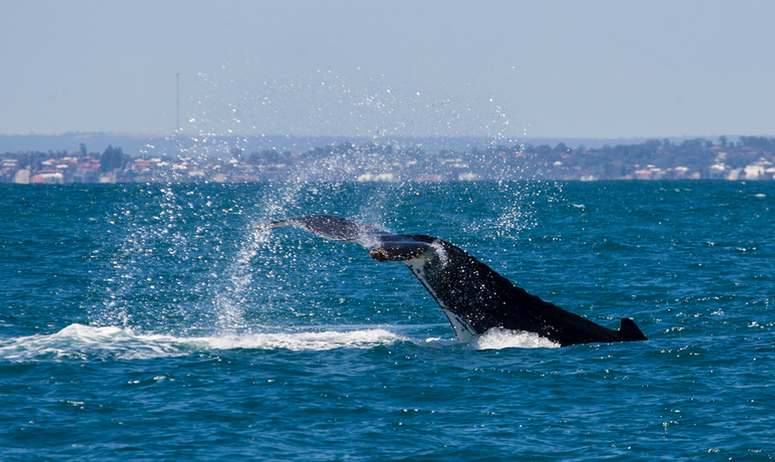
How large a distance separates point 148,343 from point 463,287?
4.87m

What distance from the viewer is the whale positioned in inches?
569

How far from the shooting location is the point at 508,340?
16438mm

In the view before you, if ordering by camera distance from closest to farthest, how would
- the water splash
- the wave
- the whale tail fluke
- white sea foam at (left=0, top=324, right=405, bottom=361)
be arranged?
the wave → white sea foam at (left=0, top=324, right=405, bottom=361) → the whale tail fluke → the water splash

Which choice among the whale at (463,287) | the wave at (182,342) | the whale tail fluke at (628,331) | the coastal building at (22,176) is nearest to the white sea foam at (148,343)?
the wave at (182,342)

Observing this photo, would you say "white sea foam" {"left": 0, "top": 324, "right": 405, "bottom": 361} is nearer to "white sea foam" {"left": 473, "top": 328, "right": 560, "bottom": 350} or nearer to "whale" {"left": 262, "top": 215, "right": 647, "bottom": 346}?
"white sea foam" {"left": 473, "top": 328, "right": 560, "bottom": 350}

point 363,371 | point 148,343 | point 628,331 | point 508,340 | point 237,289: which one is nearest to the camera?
point 363,371

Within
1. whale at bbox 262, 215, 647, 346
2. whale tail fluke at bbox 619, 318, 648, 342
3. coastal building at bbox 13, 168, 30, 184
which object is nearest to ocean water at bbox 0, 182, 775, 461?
whale at bbox 262, 215, 647, 346

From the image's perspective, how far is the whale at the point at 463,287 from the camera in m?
14.5

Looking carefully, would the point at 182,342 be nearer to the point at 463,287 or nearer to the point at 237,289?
the point at 463,287

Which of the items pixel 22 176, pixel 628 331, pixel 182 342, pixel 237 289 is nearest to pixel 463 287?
pixel 628 331

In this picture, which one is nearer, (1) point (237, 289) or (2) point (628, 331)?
(2) point (628, 331)

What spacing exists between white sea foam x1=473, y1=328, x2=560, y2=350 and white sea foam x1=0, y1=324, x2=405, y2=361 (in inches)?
73.1

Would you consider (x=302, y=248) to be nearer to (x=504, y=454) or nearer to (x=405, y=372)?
(x=405, y=372)

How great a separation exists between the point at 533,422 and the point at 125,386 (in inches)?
182
